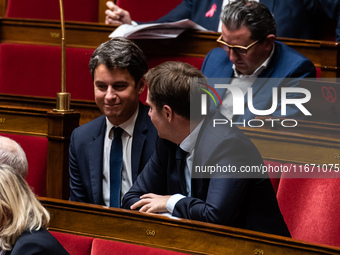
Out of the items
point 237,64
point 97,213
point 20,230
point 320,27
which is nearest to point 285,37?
point 320,27

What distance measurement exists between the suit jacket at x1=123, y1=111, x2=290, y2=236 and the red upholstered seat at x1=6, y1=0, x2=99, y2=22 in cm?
88

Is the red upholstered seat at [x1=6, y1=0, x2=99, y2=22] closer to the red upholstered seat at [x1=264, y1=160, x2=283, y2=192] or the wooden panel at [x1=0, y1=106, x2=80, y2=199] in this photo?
the wooden panel at [x1=0, y1=106, x2=80, y2=199]

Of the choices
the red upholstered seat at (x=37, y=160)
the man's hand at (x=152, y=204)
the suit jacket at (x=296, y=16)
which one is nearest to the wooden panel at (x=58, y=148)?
the red upholstered seat at (x=37, y=160)

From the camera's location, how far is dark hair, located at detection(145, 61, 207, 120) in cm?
78

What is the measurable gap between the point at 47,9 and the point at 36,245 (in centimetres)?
110

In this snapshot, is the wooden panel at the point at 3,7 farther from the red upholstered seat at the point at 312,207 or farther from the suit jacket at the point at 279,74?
the red upholstered seat at the point at 312,207

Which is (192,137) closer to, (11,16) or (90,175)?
(90,175)

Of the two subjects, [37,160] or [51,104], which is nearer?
[37,160]

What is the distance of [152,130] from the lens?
3.08ft

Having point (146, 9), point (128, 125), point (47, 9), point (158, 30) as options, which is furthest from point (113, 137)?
point (47, 9)

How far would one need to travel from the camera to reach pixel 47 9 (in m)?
1.57

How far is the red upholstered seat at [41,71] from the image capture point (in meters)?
1.33

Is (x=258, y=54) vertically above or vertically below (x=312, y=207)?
above

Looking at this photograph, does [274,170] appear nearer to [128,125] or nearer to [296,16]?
[128,125]
